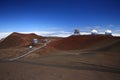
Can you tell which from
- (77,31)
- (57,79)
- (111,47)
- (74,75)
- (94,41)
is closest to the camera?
(57,79)

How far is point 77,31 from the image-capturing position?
195ft

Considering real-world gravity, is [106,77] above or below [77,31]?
below

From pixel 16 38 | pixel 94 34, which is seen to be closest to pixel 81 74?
pixel 94 34

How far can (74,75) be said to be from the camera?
1608cm

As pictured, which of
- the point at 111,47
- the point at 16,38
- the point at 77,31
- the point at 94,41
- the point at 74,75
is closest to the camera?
the point at 74,75

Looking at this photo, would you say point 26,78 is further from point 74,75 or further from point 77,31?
point 77,31

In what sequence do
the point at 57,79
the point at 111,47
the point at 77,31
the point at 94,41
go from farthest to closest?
the point at 77,31, the point at 94,41, the point at 111,47, the point at 57,79

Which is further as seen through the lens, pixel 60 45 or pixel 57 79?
pixel 60 45

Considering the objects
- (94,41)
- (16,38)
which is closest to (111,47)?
(94,41)

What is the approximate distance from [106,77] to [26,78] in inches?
325

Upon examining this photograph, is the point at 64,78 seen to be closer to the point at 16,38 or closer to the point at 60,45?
the point at 60,45

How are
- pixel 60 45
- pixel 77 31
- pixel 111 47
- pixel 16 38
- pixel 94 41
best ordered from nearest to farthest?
pixel 111 47
pixel 94 41
pixel 60 45
pixel 16 38
pixel 77 31

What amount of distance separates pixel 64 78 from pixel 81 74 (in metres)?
2.37

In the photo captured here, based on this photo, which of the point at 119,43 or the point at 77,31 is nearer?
the point at 119,43
